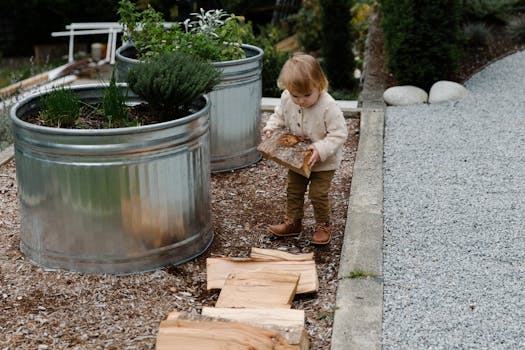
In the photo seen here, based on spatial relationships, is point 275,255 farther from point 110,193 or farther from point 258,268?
point 110,193

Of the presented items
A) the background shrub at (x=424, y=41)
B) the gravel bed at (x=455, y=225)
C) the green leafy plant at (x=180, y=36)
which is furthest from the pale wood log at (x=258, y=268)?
the background shrub at (x=424, y=41)

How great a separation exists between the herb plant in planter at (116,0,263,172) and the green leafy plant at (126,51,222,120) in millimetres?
1174

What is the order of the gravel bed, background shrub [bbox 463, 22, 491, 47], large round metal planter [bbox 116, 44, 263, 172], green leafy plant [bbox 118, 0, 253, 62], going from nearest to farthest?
the gravel bed, green leafy plant [bbox 118, 0, 253, 62], large round metal planter [bbox 116, 44, 263, 172], background shrub [bbox 463, 22, 491, 47]

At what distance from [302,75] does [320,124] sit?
0.35 metres

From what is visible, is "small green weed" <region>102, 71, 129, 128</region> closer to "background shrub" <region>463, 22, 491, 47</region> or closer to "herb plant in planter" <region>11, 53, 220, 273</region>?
"herb plant in planter" <region>11, 53, 220, 273</region>

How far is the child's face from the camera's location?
401cm

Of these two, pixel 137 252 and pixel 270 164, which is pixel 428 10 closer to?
pixel 270 164

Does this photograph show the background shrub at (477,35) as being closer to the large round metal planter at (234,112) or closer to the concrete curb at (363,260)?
the concrete curb at (363,260)

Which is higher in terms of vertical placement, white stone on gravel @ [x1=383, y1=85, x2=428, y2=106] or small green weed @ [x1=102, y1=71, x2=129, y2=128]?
small green weed @ [x1=102, y1=71, x2=129, y2=128]

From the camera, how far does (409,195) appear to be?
196 inches

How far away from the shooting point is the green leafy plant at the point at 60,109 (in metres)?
4.00

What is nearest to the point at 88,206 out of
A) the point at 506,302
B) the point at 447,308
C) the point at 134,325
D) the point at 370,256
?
the point at 134,325

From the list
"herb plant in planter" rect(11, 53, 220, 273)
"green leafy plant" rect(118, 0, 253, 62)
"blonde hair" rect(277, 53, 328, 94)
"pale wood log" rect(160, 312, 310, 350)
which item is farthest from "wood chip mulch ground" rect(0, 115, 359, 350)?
"green leafy plant" rect(118, 0, 253, 62)

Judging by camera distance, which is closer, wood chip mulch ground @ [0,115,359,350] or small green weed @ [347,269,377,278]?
wood chip mulch ground @ [0,115,359,350]
